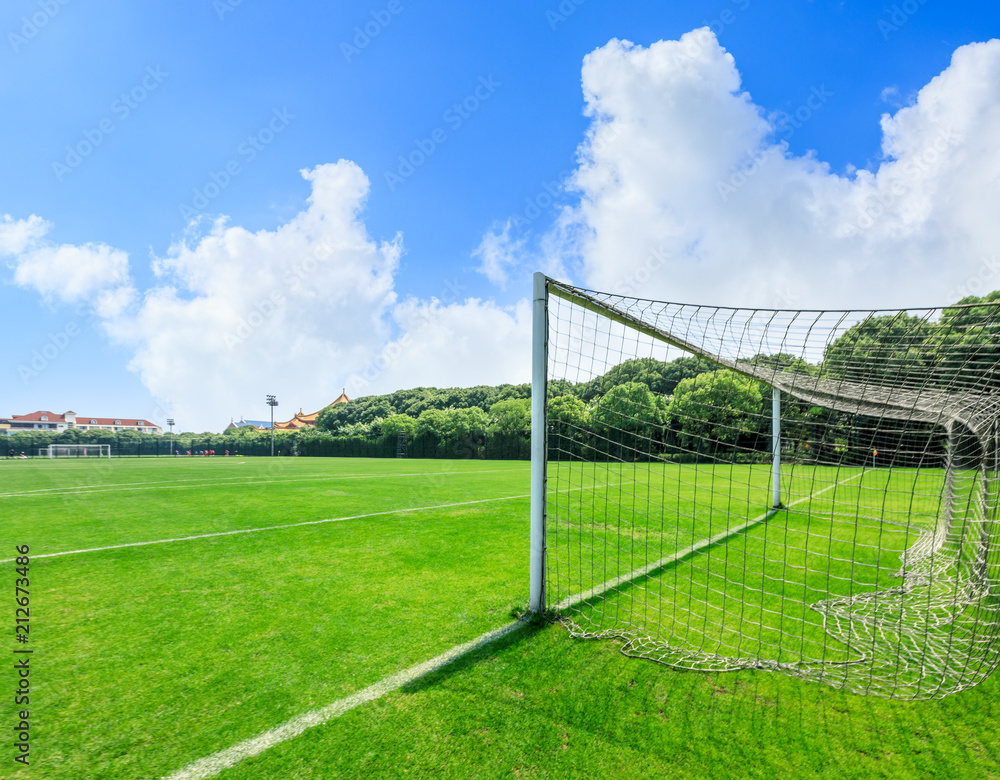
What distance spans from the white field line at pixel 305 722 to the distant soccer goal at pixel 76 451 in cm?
6044

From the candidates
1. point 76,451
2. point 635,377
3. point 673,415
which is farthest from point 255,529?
point 76,451

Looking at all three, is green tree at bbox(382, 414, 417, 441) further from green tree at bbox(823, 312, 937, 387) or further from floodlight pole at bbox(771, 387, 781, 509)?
green tree at bbox(823, 312, 937, 387)

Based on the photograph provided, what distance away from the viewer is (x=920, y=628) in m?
3.28

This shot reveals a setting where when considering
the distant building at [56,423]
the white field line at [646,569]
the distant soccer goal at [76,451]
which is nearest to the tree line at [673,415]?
the white field line at [646,569]

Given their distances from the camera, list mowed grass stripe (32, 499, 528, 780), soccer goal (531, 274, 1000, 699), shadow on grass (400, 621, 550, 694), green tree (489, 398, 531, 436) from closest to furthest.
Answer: mowed grass stripe (32, 499, 528, 780), shadow on grass (400, 621, 550, 694), soccer goal (531, 274, 1000, 699), green tree (489, 398, 531, 436)

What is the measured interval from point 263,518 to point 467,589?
15.6 ft

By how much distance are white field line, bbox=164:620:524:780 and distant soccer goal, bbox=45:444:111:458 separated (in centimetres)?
6044

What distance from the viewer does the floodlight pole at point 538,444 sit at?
Answer: 3.38 m

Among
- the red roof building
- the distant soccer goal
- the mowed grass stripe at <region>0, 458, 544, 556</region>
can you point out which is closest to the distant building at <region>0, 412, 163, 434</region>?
the red roof building

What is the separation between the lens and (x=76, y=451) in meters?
50.4

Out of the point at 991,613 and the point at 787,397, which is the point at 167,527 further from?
the point at 787,397

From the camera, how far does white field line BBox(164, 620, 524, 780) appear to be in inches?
75.4

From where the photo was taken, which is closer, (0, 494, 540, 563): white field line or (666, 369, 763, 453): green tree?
(0, 494, 540, 563): white field line

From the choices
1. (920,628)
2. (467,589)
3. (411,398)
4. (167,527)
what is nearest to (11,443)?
(411,398)
